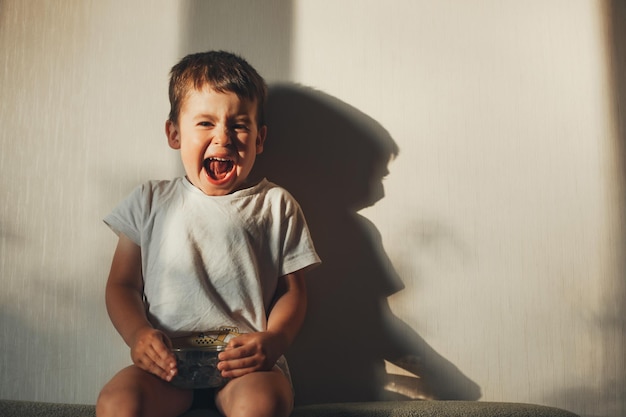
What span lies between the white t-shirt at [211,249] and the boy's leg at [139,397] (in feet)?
0.37

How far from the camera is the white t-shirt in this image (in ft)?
3.53

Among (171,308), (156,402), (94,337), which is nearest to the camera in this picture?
(156,402)

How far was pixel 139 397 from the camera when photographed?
3.00 ft

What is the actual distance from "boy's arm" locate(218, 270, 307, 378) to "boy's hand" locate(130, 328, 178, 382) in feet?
0.26

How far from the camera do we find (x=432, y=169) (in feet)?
4.26

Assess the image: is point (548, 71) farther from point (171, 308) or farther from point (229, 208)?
point (171, 308)

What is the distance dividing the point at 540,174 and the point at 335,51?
511 millimetres

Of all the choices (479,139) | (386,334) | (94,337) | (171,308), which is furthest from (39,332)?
(479,139)

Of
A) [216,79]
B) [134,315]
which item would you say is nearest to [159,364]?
[134,315]

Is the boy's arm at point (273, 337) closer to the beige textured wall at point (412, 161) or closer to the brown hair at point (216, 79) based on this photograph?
the beige textured wall at point (412, 161)

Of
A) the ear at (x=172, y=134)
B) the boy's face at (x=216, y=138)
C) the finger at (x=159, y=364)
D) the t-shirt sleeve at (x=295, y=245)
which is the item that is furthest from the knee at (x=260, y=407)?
the ear at (x=172, y=134)

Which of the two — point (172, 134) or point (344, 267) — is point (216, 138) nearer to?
point (172, 134)

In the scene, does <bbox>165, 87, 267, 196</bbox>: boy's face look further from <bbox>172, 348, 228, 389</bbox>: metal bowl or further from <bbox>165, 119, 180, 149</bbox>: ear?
<bbox>172, 348, 228, 389</bbox>: metal bowl

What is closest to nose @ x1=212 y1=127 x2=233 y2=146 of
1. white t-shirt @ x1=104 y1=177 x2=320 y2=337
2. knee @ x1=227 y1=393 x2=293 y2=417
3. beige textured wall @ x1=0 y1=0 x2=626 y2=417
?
white t-shirt @ x1=104 y1=177 x2=320 y2=337
